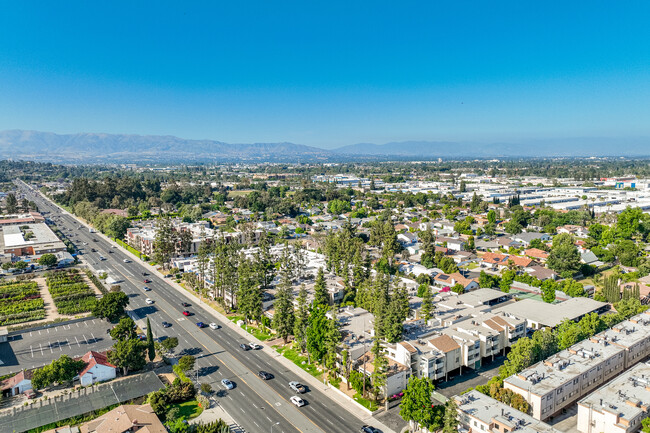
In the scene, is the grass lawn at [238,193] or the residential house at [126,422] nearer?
the residential house at [126,422]

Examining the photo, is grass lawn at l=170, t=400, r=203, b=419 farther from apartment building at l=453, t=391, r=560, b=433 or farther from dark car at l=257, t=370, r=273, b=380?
apartment building at l=453, t=391, r=560, b=433

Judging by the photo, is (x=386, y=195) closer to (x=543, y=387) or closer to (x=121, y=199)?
(x=121, y=199)

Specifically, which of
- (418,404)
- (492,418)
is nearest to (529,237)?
(492,418)

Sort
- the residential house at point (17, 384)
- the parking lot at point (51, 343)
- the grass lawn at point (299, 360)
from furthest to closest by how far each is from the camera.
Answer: the parking lot at point (51, 343), the grass lawn at point (299, 360), the residential house at point (17, 384)

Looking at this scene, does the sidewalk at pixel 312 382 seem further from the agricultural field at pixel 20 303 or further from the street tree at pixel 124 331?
the agricultural field at pixel 20 303

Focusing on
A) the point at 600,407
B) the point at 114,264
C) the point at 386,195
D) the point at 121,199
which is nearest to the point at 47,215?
the point at 121,199

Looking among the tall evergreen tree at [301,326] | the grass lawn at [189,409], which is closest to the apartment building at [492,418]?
the tall evergreen tree at [301,326]

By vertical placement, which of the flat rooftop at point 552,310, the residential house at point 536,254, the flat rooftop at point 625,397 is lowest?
the flat rooftop at point 552,310
